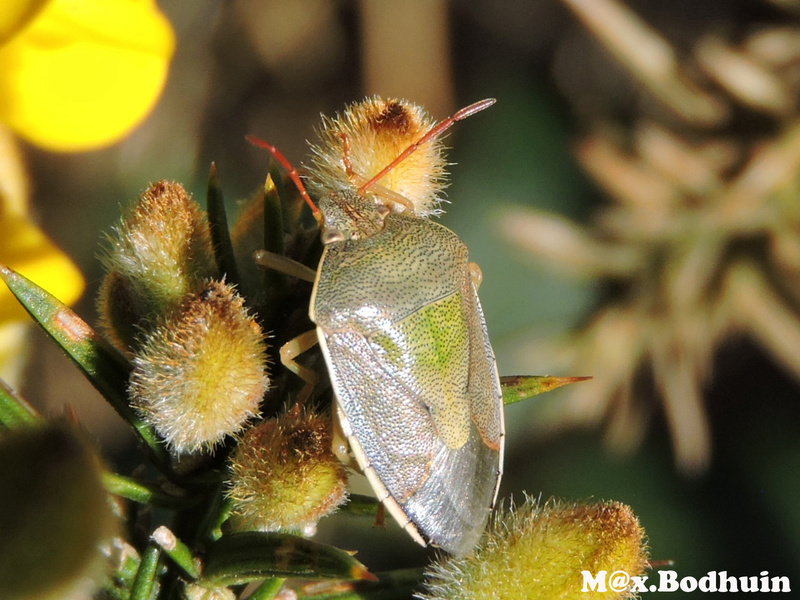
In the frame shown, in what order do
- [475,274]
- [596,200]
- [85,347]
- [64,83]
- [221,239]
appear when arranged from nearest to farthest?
[85,347], [221,239], [475,274], [64,83], [596,200]

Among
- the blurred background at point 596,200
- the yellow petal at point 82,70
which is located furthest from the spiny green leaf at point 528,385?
the blurred background at point 596,200

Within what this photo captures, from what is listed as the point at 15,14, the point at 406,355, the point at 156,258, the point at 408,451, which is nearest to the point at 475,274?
the point at 406,355

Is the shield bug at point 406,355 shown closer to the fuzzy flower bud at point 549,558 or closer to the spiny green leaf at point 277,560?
the fuzzy flower bud at point 549,558

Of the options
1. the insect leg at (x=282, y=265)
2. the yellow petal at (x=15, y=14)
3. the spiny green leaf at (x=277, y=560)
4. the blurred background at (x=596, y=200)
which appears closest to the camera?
the spiny green leaf at (x=277, y=560)

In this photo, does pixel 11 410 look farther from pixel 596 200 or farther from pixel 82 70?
pixel 596 200

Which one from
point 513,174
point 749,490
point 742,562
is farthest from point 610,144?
point 742,562

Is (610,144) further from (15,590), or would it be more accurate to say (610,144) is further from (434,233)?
(15,590)
